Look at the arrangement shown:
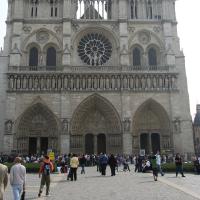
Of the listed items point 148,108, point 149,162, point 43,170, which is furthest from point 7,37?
point 43,170

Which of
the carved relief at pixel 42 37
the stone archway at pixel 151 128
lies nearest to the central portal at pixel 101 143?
the stone archway at pixel 151 128

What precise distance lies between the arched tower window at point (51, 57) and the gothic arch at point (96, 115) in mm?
6263

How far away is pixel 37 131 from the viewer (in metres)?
30.3

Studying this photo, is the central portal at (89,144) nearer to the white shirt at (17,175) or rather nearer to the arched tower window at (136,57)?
the arched tower window at (136,57)

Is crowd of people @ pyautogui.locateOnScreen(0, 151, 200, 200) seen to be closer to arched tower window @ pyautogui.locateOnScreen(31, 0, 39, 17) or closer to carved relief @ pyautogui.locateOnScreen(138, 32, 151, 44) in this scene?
carved relief @ pyautogui.locateOnScreen(138, 32, 151, 44)

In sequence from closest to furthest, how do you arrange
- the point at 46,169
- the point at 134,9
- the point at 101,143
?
the point at 46,169
the point at 101,143
the point at 134,9

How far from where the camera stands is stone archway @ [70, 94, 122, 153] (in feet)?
98.2

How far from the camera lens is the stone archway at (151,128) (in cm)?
3061

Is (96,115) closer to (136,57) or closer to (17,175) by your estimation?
(136,57)

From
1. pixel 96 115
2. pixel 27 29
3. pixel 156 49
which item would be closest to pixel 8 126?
pixel 96 115

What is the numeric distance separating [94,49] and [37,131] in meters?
11.2

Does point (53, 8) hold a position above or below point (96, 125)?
above

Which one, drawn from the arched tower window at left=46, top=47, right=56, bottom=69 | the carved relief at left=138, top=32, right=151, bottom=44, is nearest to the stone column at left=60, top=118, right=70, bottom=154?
the arched tower window at left=46, top=47, right=56, bottom=69

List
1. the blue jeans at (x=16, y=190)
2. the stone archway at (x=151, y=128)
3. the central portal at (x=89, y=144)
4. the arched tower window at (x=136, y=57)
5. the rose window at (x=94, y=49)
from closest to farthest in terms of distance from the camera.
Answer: the blue jeans at (x=16, y=190)
the stone archway at (x=151, y=128)
the central portal at (x=89, y=144)
the rose window at (x=94, y=49)
the arched tower window at (x=136, y=57)
